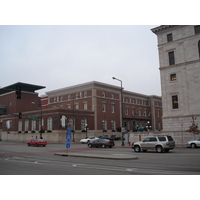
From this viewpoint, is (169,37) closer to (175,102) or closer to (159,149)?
(175,102)

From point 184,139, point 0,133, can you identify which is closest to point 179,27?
point 184,139

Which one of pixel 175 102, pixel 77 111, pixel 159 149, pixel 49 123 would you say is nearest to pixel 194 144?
pixel 159 149

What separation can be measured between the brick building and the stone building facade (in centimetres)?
1525

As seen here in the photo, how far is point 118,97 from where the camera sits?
2847 inches

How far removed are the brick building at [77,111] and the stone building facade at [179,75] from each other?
1525 centimetres

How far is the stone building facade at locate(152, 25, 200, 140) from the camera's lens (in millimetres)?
37719

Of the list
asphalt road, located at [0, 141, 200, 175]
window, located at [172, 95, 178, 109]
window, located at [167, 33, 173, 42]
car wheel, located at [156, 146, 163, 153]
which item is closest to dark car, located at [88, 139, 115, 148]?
car wheel, located at [156, 146, 163, 153]

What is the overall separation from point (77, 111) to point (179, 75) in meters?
28.7

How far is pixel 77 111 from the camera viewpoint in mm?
58094

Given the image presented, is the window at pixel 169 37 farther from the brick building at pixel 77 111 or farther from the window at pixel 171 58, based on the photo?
the brick building at pixel 77 111

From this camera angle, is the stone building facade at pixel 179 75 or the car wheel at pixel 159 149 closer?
the car wheel at pixel 159 149

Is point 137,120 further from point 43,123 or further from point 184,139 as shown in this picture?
point 184,139

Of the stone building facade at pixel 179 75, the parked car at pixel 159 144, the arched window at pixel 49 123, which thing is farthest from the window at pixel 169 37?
the arched window at pixel 49 123

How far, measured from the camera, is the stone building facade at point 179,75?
37.7 meters
